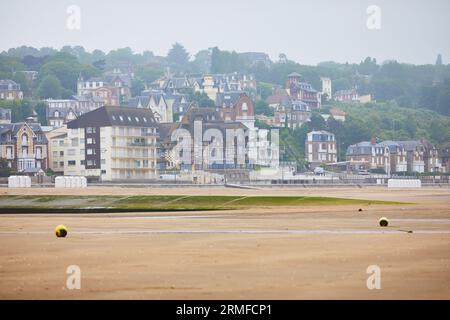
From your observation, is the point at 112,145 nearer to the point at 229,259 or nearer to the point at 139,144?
the point at 139,144

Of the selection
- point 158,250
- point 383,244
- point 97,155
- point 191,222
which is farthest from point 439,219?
point 97,155

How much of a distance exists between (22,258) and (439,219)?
87.8 ft

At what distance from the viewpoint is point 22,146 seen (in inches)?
7421

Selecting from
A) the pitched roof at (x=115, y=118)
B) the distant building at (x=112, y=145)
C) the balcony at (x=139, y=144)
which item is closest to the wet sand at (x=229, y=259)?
the distant building at (x=112, y=145)

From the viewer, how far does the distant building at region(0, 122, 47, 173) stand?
186 meters

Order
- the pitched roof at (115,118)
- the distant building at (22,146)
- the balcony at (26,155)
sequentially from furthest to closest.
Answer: the distant building at (22,146)
the balcony at (26,155)
the pitched roof at (115,118)

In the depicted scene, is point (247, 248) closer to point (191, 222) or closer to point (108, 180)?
point (191, 222)

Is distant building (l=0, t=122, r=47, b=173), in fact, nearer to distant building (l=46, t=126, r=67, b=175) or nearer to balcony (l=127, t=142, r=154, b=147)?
distant building (l=46, t=126, r=67, b=175)

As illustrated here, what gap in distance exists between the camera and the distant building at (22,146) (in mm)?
186125

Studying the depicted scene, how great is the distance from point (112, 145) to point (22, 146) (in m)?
19.2

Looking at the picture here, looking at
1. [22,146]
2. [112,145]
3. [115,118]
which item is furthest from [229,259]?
[22,146]

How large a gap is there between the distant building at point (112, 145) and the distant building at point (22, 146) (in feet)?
16.5

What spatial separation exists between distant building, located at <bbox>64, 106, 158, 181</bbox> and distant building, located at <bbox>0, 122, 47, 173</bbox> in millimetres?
5035

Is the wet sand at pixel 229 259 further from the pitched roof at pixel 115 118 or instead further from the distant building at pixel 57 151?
the distant building at pixel 57 151
